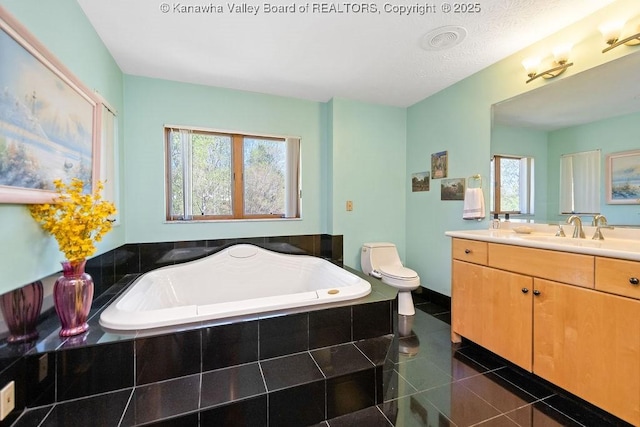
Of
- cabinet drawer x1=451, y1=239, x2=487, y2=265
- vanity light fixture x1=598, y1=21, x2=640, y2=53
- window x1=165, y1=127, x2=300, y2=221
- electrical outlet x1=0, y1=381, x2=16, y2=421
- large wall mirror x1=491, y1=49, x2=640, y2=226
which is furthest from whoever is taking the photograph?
window x1=165, y1=127, x2=300, y2=221

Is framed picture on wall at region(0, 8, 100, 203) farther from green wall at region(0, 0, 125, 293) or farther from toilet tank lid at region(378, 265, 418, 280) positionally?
toilet tank lid at region(378, 265, 418, 280)

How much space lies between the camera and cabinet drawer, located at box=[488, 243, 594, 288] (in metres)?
1.36

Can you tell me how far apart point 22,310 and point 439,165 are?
3137 mm

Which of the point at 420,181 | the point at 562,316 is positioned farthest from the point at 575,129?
the point at 420,181

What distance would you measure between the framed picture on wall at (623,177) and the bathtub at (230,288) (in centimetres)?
159

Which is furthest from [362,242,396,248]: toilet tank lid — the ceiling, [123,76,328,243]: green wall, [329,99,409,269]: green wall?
the ceiling

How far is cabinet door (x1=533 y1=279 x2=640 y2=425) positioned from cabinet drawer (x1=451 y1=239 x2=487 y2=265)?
0.36 meters

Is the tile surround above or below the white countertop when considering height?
below

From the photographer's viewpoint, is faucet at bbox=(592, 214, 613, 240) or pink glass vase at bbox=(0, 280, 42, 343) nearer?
pink glass vase at bbox=(0, 280, 42, 343)

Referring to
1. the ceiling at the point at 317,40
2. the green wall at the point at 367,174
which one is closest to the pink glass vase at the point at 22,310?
the ceiling at the point at 317,40

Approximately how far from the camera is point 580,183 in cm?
180

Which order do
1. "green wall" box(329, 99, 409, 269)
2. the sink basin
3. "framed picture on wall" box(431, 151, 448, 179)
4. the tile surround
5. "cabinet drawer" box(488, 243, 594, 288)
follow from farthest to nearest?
"green wall" box(329, 99, 409, 269) → "framed picture on wall" box(431, 151, 448, 179) → "cabinet drawer" box(488, 243, 594, 288) → the sink basin → the tile surround

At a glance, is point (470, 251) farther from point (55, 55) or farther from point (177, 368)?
point (55, 55)

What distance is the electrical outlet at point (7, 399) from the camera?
98 centimetres
